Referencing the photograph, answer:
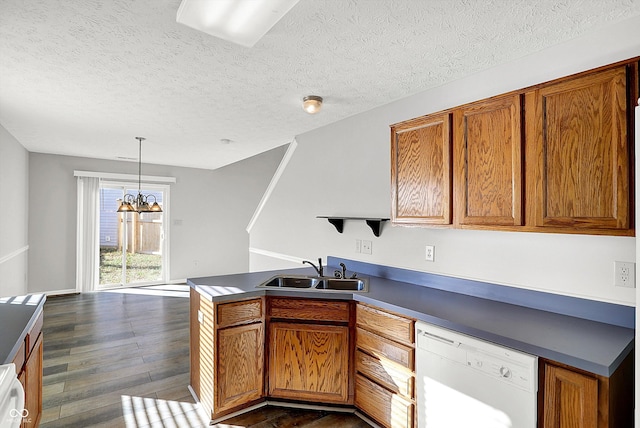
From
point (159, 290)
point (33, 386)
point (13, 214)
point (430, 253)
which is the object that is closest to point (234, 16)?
point (430, 253)

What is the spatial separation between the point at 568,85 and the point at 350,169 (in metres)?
1.95

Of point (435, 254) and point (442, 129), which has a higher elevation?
point (442, 129)

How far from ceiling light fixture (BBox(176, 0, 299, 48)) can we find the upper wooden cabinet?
3.77 feet

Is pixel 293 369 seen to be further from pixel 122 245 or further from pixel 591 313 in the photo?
pixel 122 245

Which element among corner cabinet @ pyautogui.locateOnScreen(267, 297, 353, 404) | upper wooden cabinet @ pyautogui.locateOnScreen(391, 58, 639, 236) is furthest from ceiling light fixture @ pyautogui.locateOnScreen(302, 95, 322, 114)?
corner cabinet @ pyautogui.locateOnScreen(267, 297, 353, 404)

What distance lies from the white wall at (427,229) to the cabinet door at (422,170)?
0.34 meters

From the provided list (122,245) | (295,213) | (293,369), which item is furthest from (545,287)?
(122,245)

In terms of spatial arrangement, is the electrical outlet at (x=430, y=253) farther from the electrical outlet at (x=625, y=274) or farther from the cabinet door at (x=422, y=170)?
the electrical outlet at (x=625, y=274)

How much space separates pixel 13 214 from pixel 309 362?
15.0 feet

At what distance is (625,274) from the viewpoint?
1.68 m

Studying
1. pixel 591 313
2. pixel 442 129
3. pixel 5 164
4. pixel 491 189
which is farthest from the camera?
pixel 5 164

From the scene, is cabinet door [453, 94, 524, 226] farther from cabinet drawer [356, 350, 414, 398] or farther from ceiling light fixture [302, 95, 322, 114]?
ceiling light fixture [302, 95, 322, 114]

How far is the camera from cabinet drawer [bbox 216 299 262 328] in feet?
7.65

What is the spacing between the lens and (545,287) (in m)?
1.97
